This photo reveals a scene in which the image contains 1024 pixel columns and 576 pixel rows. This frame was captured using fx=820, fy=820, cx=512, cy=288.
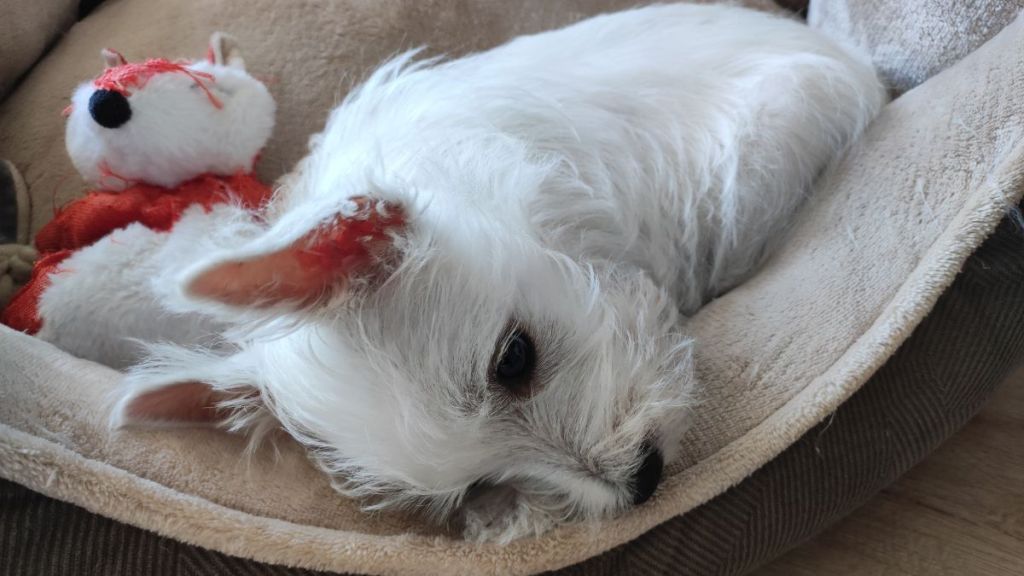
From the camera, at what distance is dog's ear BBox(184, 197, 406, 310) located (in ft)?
3.15

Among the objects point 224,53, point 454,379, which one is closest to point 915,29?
point 454,379

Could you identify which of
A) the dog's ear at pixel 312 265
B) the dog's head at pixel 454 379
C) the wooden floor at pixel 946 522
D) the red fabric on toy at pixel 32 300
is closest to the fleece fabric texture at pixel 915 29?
the wooden floor at pixel 946 522

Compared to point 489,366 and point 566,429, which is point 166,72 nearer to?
point 489,366

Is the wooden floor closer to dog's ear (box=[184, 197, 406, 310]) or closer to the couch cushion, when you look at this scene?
dog's ear (box=[184, 197, 406, 310])

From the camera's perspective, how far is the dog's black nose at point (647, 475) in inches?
47.1

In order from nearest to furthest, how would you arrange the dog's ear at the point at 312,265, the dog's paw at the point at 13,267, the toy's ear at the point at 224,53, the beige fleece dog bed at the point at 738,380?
the dog's ear at the point at 312,265, the beige fleece dog bed at the point at 738,380, the dog's paw at the point at 13,267, the toy's ear at the point at 224,53

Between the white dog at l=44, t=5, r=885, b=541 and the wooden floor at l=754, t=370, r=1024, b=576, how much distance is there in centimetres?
51

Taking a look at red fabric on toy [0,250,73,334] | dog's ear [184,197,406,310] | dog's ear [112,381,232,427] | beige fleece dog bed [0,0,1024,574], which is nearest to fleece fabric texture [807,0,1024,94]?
beige fleece dog bed [0,0,1024,574]

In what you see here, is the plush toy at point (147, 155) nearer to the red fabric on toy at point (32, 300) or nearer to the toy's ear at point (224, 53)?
the red fabric on toy at point (32, 300)

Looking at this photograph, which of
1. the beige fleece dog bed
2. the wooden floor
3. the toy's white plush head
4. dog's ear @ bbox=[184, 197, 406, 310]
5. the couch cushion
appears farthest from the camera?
the couch cushion

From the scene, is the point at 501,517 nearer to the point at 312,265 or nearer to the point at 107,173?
the point at 312,265

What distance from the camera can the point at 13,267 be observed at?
5.61 ft

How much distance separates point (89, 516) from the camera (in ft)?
3.79

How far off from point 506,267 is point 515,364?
0.15 metres
